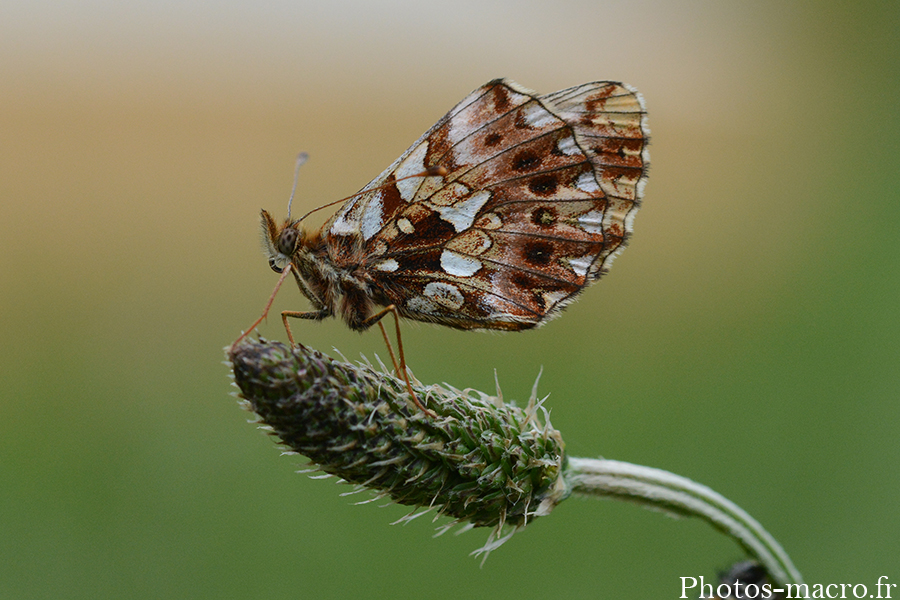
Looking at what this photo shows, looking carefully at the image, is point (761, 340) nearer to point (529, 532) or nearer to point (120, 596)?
point (529, 532)

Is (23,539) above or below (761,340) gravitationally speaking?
below

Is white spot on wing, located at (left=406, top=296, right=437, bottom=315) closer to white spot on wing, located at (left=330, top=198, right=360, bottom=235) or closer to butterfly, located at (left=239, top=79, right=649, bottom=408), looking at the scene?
butterfly, located at (left=239, top=79, right=649, bottom=408)

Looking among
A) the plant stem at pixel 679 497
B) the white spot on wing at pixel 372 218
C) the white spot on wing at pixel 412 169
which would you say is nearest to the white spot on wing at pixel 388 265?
→ the white spot on wing at pixel 372 218

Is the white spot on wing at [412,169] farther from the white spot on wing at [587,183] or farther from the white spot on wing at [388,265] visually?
the white spot on wing at [587,183]

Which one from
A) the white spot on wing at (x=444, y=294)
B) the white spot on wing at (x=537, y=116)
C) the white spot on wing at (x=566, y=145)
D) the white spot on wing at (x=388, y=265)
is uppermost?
the white spot on wing at (x=537, y=116)

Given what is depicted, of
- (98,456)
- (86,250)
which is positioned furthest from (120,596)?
(86,250)

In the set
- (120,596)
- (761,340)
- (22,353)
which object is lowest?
(120,596)
